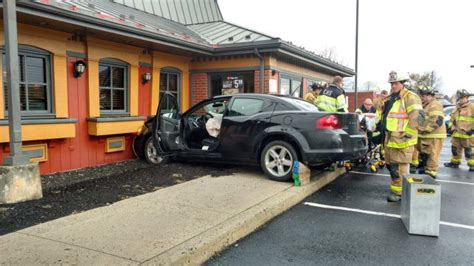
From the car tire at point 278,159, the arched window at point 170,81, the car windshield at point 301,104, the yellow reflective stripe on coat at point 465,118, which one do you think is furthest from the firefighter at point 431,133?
the arched window at point 170,81

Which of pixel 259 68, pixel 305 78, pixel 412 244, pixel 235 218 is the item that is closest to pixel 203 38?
pixel 259 68

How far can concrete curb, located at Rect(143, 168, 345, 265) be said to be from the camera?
340 centimetres

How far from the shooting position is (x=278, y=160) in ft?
21.5

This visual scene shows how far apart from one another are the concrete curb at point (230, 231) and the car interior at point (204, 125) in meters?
2.17

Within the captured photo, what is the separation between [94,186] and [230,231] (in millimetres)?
2918

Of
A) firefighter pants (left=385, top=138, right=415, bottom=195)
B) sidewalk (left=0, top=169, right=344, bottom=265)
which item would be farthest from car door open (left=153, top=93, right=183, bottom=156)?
firefighter pants (left=385, top=138, right=415, bottom=195)

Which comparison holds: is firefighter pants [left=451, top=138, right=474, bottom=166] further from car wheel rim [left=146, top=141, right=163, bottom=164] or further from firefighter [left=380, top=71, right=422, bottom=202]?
car wheel rim [left=146, top=141, right=163, bottom=164]

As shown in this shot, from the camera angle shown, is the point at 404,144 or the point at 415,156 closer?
the point at 404,144

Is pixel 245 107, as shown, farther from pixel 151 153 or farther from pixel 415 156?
pixel 415 156

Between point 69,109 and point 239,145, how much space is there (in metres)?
3.44

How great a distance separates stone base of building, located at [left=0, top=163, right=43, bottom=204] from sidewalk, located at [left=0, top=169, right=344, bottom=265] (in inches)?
40.6

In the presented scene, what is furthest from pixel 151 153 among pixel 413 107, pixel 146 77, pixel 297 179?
pixel 413 107

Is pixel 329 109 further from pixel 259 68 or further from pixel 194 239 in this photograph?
pixel 194 239

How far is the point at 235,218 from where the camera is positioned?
444 centimetres
